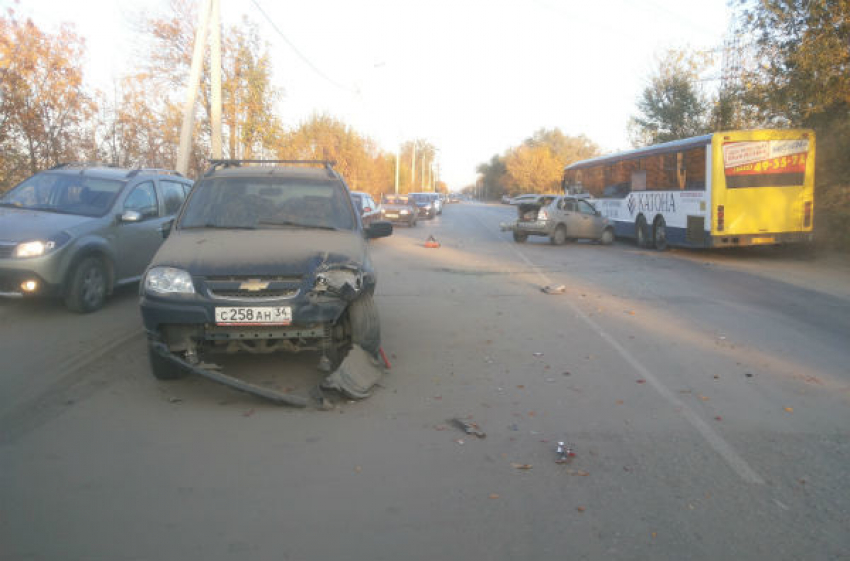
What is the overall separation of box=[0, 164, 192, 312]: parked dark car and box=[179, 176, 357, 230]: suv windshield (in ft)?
3.25

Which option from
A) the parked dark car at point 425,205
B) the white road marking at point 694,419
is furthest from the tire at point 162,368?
the parked dark car at point 425,205

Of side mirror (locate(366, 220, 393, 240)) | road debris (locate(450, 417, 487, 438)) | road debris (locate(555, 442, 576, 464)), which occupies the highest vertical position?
side mirror (locate(366, 220, 393, 240))

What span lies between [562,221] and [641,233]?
256 cm

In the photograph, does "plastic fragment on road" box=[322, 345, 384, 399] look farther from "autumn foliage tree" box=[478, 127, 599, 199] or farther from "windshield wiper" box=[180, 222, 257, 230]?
"autumn foliage tree" box=[478, 127, 599, 199]

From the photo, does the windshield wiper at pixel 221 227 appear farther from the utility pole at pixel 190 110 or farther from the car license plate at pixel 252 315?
the utility pole at pixel 190 110

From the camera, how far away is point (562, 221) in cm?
2184

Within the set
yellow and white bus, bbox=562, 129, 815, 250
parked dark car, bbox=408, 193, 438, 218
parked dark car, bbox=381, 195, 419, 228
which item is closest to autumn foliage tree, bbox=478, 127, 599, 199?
parked dark car, bbox=408, 193, 438, 218

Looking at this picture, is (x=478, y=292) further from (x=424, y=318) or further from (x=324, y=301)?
(x=324, y=301)

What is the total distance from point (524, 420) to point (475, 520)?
1577mm

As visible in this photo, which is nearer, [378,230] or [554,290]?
[378,230]

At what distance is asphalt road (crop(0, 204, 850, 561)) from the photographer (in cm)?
307

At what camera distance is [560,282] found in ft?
40.7

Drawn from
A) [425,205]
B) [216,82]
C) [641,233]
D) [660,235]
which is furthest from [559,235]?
[425,205]

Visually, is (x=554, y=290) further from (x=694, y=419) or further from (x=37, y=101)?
(x=37, y=101)
